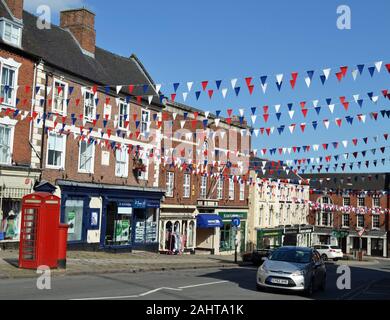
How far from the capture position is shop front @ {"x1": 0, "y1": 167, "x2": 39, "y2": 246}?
23.0 m

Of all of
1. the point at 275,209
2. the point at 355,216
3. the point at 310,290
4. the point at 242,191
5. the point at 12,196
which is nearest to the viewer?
the point at 310,290

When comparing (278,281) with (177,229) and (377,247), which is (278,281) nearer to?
(177,229)

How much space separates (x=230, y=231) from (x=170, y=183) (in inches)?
437

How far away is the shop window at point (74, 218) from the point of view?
26562 mm

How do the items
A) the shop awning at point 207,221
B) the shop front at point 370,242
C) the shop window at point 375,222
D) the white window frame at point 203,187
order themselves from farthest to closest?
the shop window at point 375,222 < the shop front at point 370,242 < the white window frame at point 203,187 < the shop awning at point 207,221

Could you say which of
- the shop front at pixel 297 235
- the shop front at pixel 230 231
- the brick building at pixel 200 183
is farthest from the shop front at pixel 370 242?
the brick building at pixel 200 183

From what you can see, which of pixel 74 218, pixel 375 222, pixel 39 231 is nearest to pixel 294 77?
pixel 39 231

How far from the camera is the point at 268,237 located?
52000mm

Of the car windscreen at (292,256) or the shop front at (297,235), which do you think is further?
the shop front at (297,235)

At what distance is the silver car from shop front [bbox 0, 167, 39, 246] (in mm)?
12566

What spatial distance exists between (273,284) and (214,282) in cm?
349

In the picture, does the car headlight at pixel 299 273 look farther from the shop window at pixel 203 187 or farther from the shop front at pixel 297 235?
the shop front at pixel 297 235

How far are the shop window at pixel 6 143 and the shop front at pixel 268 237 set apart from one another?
95.7ft

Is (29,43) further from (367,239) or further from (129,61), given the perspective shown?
(367,239)
